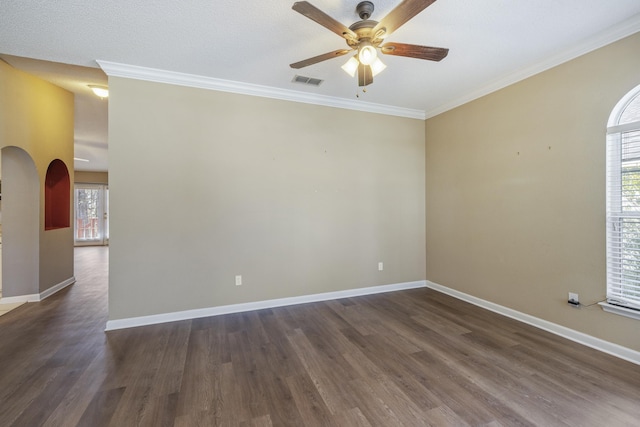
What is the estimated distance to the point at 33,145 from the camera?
3.51 metres

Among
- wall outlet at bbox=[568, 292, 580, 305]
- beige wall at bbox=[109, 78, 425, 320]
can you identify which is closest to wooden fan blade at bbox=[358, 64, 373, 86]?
beige wall at bbox=[109, 78, 425, 320]

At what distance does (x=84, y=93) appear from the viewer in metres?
3.92

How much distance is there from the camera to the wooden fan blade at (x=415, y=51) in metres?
1.93

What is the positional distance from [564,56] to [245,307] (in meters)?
4.48

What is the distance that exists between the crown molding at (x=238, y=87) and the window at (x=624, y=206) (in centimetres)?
240

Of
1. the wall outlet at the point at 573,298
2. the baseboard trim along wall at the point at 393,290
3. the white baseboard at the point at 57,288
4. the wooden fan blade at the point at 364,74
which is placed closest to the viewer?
the wooden fan blade at the point at 364,74

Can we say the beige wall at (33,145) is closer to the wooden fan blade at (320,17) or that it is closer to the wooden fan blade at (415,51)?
the wooden fan blade at (320,17)

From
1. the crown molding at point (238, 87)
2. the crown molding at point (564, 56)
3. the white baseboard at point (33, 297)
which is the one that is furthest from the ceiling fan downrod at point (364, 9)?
the white baseboard at point (33, 297)

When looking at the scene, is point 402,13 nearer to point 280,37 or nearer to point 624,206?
Result: point 280,37

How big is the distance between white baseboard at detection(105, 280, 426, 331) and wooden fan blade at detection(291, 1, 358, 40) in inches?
120

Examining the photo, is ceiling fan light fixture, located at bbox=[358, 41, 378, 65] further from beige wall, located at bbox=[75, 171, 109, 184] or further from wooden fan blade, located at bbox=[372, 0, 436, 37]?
beige wall, located at bbox=[75, 171, 109, 184]

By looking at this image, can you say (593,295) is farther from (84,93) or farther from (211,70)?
(84,93)

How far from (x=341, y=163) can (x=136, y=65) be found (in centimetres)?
269

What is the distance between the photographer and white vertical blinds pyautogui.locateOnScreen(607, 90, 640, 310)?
2248 mm
